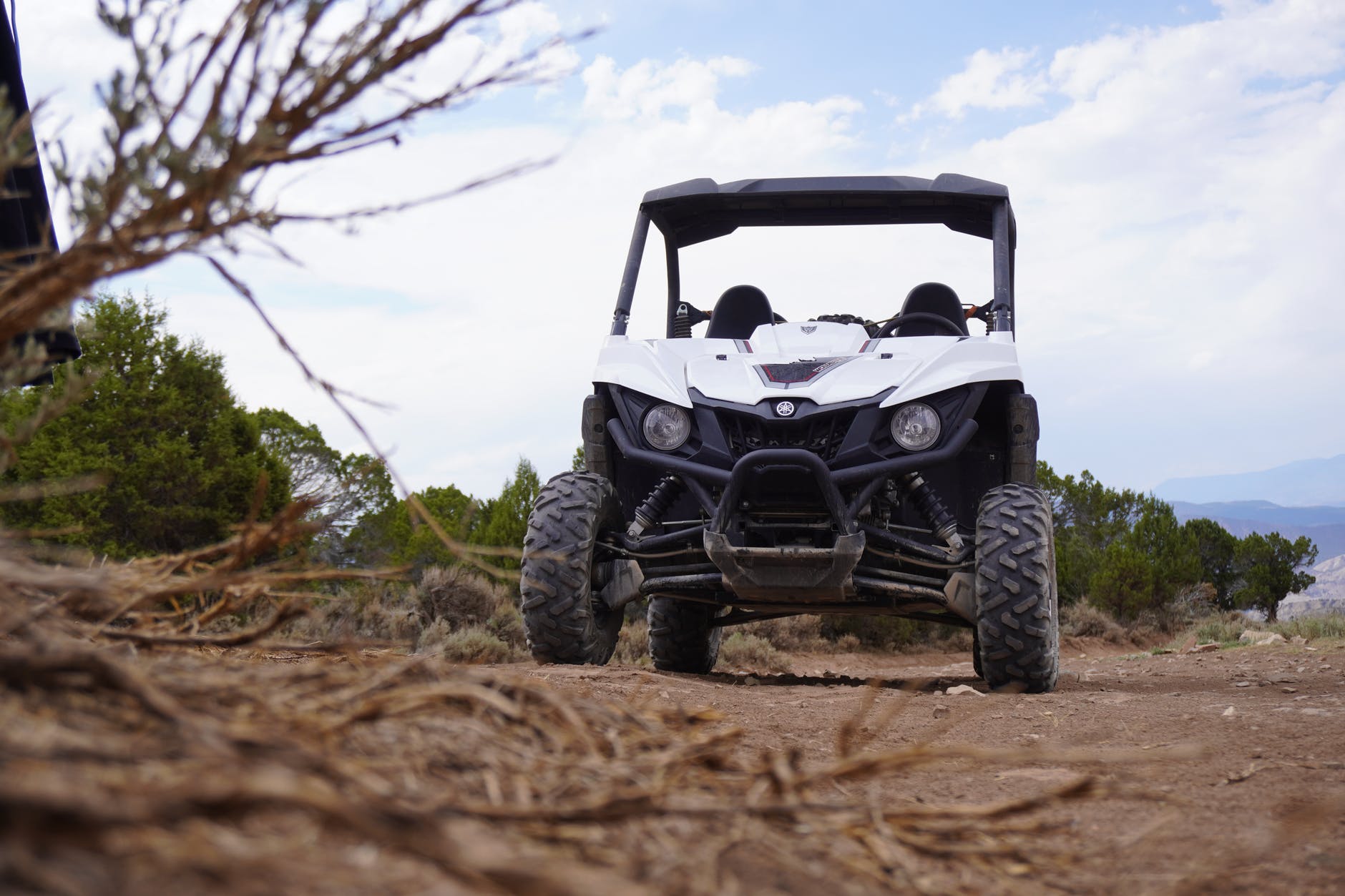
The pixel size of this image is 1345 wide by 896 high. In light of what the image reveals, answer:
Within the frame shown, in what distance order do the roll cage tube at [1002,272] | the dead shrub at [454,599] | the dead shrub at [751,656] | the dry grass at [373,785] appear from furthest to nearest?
the dead shrub at [751,656] < the dead shrub at [454,599] < the roll cage tube at [1002,272] < the dry grass at [373,785]

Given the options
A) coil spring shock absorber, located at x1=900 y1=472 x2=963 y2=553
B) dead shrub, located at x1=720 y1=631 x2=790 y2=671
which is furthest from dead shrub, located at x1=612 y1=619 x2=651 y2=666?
coil spring shock absorber, located at x1=900 y1=472 x2=963 y2=553

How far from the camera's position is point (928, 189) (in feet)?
21.5

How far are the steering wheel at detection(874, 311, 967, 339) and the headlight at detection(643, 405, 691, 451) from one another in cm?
159

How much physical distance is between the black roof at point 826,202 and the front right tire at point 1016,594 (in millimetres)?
2249

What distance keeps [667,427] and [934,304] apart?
7.30ft

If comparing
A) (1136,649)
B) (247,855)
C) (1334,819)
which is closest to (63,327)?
(247,855)

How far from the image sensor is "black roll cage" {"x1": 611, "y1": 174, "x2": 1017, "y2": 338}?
6.55 m

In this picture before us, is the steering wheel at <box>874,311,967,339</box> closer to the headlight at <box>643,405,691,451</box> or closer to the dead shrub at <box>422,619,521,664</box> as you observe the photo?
the headlight at <box>643,405,691,451</box>

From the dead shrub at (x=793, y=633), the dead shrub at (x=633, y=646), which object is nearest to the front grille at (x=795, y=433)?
the dead shrub at (x=633, y=646)

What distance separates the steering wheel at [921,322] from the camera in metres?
6.56

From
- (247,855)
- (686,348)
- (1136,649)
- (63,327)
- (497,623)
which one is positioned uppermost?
(686,348)

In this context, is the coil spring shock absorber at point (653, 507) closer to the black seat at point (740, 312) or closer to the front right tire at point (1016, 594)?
the black seat at point (740, 312)

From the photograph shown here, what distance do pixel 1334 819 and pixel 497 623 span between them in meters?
9.36

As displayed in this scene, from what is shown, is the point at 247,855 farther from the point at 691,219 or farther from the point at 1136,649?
the point at 1136,649
